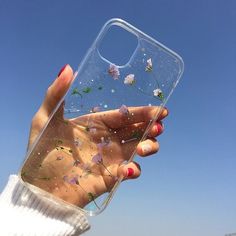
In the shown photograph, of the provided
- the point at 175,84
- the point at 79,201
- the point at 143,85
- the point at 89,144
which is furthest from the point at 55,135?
the point at 175,84

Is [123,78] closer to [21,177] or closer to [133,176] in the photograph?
[133,176]

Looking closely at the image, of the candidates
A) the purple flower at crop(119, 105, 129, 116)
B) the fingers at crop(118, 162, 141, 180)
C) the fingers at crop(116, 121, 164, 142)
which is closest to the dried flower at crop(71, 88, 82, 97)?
the purple flower at crop(119, 105, 129, 116)

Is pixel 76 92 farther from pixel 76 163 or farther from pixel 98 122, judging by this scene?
pixel 76 163

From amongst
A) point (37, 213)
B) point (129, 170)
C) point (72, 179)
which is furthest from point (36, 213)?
point (129, 170)

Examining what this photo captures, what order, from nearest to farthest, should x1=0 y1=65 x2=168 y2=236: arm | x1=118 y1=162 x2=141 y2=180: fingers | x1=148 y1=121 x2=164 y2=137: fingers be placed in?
x1=0 y1=65 x2=168 y2=236: arm → x1=118 y1=162 x2=141 y2=180: fingers → x1=148 y1=121 x2=164 y2=137: fingers

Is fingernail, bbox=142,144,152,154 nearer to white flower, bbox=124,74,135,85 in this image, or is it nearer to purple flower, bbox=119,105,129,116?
purple flower, bbox=119,105,129,116

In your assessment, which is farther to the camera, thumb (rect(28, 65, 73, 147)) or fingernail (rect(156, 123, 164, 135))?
fingernail (rect(156, 123, 164, 135))
